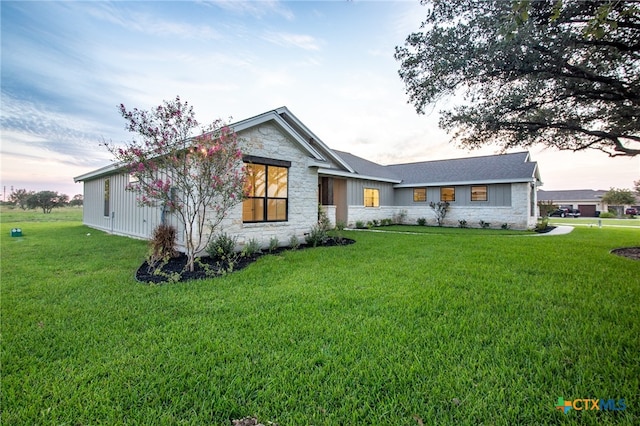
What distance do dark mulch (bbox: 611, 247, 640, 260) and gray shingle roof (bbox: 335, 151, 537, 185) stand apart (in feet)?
23.3

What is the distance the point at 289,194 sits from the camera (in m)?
9.70

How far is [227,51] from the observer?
9.58 metres

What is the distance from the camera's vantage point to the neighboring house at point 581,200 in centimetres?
4325

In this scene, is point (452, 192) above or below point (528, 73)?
below

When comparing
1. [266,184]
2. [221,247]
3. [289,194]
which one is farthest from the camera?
[289,194]

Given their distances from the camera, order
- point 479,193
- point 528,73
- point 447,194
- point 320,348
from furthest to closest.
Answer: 1. point 447,194
2. point 479,193
3. point 528,73
4. point 320,348

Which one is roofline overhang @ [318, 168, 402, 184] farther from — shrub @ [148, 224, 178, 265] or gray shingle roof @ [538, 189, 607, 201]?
gray shingle roof @ [538, 189, 607, 201]

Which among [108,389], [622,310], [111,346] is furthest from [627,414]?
[111,346]

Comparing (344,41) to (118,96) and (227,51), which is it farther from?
(118,96)

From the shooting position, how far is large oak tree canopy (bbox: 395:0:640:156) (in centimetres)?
590

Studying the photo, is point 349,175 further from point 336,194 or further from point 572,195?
point 572,195

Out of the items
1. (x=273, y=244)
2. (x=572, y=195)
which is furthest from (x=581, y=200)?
(x=273, y=244)

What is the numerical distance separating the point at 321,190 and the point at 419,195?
324 inches

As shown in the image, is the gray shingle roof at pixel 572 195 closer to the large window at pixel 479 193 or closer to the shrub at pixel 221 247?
the large window at pixel 479 193
